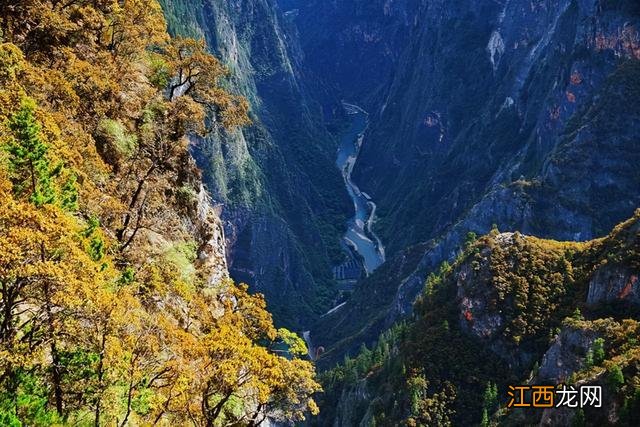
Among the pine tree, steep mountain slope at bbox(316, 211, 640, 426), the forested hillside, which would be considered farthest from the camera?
steep mountain slope at bbox(316, 211, 640, 426)

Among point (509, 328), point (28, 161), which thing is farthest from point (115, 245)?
point (509, 328)

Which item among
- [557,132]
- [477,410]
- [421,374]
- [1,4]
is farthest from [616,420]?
[557,132]

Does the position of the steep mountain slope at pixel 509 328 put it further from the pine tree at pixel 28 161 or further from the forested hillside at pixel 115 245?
the pine tree at pixel 28 161

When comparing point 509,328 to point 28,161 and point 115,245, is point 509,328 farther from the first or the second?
point 28,161

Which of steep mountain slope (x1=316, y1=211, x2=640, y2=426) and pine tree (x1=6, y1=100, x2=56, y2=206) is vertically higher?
steep mountain slope (x1=316, y1=211, x2=640, y2=426)

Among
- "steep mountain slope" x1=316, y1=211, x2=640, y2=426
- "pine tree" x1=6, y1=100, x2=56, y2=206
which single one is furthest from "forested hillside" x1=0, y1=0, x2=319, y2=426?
"steep mountain slope" x1=316, y1=211, x2=640, y2=426

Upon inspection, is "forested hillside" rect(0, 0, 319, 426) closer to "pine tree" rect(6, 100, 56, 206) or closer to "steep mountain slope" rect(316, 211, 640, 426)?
"pine tree" rect(6, 100, 56, 206)
